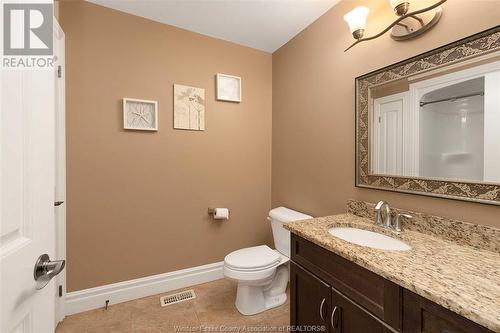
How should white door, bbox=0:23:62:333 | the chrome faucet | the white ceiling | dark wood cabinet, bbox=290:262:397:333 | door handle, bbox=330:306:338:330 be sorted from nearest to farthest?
white door, bbox=0:23:62:333
dark wood cabinet, bbox=290:262:397:333
door handle, bbox=330:306:338:330
the chrome faucet
the white ceiling

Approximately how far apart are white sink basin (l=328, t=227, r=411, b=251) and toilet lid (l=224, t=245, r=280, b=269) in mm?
634

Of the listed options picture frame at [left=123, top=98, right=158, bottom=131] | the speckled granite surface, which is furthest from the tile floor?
picture frame at [left=123, top=98, right=158, bottom=131]

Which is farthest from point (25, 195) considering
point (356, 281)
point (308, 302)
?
point (308, 302)

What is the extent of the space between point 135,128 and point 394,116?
1.92 m

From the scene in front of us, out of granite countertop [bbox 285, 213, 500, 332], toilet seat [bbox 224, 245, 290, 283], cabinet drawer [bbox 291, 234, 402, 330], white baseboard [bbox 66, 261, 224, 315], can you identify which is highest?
granite countertop [bbox 285, 213, 500, 332]

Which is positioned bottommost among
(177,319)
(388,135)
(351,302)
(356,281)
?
(177,319)

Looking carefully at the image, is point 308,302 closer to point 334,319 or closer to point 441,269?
point 334,319

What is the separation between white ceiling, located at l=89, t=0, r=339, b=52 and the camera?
181 cm

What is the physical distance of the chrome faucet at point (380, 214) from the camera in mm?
1334

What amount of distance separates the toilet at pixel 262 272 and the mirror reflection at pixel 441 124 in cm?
91

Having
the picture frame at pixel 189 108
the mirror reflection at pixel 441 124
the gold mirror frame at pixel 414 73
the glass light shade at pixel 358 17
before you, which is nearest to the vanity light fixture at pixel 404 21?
the glass light shade at pixel 358 17

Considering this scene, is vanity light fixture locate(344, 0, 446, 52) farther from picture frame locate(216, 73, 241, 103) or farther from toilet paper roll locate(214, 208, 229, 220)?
toilet paper roll locate(214, 208, 229, 220)

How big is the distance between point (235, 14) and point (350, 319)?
220 cm

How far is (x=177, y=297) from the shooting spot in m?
2.03
